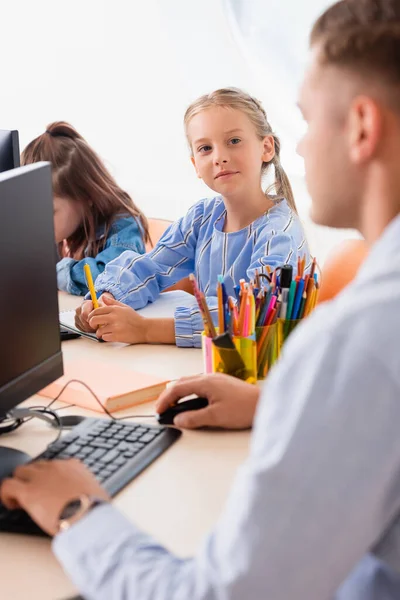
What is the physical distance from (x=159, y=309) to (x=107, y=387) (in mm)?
602

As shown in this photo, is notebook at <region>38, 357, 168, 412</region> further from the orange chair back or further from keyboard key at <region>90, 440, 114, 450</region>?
the orange chair back

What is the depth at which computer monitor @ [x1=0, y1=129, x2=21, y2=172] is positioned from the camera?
1.69 metres

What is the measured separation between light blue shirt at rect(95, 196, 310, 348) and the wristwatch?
1.02m

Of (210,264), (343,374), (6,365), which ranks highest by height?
(343,374)

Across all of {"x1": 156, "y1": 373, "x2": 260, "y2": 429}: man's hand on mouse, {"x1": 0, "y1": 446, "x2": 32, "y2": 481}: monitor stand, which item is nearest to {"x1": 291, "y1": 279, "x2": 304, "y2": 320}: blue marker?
{"x1": 156, "y1": 373, "x2": 260, "y2": 429}: man's hand on mouse

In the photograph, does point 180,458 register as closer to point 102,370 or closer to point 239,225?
point 102,370

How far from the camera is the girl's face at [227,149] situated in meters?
2.05

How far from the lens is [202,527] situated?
93 centimetres

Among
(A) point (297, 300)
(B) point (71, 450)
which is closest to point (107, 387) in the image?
(B) point (71, 450)

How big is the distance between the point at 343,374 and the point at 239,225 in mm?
1542

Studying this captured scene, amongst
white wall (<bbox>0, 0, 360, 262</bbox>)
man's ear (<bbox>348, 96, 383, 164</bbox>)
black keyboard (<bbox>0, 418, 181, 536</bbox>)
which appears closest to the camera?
man's ear (<bbox>348, 96, 383, 164</bbox>)

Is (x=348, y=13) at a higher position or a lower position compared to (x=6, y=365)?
higher

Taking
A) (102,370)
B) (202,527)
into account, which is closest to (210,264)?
(102,370)

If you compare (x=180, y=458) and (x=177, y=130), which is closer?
(x=180, y=458)
